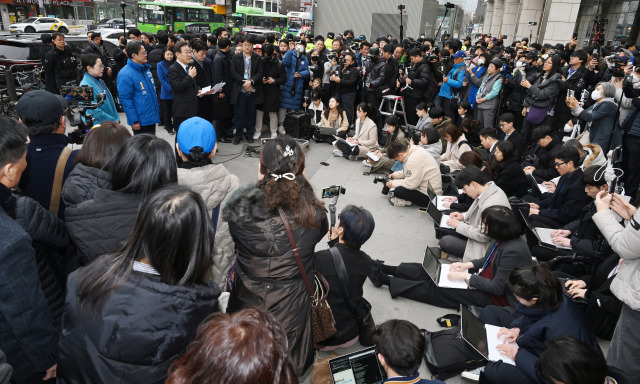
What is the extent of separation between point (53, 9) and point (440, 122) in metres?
39.2

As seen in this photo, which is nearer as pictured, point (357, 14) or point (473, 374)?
point (473, 374)

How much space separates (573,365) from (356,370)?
1.01m

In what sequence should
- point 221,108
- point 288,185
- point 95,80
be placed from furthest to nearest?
point 221,108, point 95,80, point 288,185

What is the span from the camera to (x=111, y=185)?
204 centimetres

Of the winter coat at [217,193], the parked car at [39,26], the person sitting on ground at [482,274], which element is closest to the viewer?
the winter coat at [217,193]

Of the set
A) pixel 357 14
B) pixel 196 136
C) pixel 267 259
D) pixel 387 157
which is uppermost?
pixel 357 14

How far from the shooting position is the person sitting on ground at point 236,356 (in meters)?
0.94

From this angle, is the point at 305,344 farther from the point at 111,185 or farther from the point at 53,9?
the point at 53,9

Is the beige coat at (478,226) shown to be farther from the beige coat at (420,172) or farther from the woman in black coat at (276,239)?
the woman in black coat at (276,239)

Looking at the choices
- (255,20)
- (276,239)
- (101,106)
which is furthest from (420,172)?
(255,20)

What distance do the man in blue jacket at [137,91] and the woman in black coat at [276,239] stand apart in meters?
3.56

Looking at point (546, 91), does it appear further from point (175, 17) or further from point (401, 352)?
point (175, 17)

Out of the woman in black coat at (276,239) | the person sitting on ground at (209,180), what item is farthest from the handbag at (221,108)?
the woman in black coat at (276,239)

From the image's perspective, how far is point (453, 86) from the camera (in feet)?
25.4
